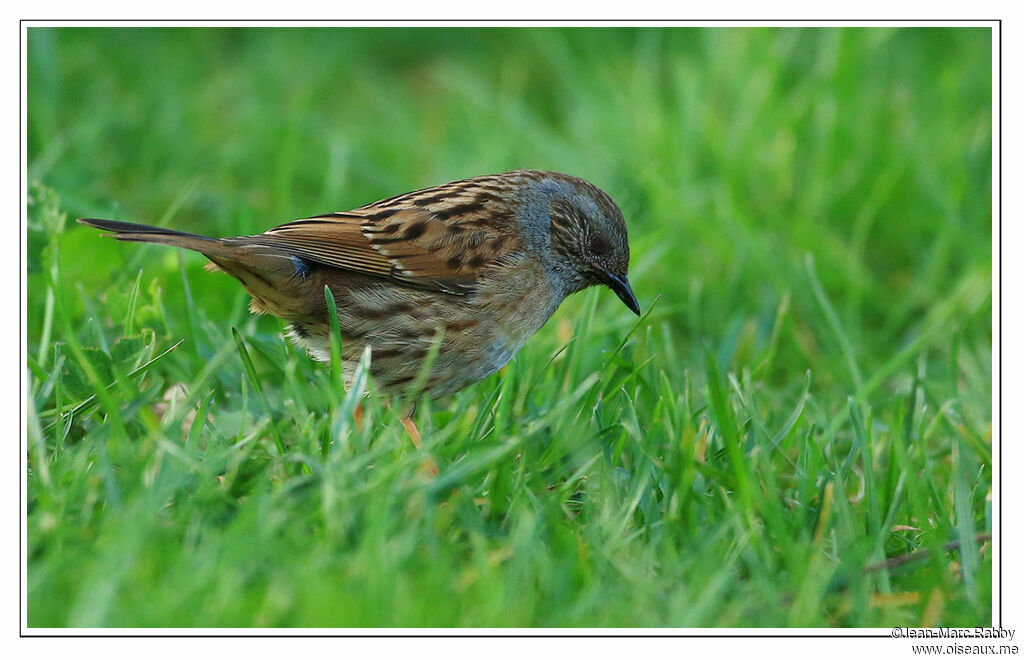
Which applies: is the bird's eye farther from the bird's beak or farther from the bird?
the bird

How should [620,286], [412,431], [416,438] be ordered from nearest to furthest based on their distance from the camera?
[416,438] → [412,431] → [620,286]

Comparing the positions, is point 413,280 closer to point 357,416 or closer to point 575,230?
point 357,416

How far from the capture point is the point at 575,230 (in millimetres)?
4926

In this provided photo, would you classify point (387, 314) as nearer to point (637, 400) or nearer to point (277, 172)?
point (637, 400)

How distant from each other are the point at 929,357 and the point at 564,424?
9.40 feet

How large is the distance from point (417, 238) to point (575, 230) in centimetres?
74

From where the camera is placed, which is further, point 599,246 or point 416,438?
point 599,246

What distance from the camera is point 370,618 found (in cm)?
298

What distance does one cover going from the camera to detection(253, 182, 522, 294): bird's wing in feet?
14.3

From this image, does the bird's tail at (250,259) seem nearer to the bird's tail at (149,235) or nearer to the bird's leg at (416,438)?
the bird's tail at (149,235)

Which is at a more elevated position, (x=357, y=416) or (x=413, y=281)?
(x=413, y=281)

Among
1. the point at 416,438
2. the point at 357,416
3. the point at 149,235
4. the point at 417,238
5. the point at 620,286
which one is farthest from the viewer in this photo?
the point at 620,286

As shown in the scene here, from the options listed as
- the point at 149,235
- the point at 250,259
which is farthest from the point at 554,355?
the point at 149,235

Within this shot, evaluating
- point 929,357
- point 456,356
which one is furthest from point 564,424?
point 929,357
